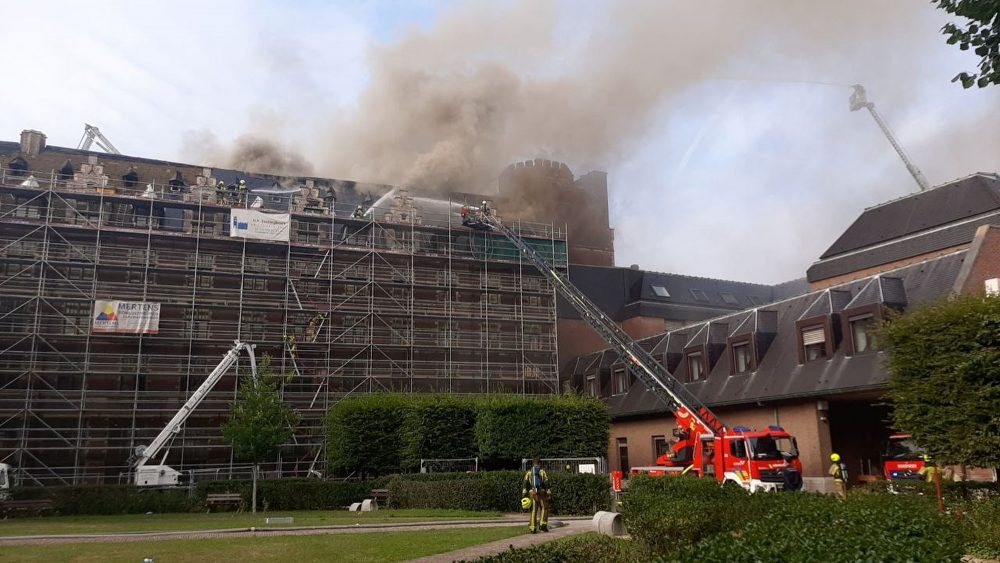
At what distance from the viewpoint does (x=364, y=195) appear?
5156 cm

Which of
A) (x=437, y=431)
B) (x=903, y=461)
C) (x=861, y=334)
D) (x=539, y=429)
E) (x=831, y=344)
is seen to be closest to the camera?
(x=903, y=461)

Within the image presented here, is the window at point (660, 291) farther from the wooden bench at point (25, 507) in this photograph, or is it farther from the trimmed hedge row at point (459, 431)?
the wooden bench at point (25, 507)

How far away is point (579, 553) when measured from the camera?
31.3 feet

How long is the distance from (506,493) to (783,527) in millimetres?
18159

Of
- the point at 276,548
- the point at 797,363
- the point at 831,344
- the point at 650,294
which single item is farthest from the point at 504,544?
the point at 650,294

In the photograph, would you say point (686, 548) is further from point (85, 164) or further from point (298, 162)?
point (298, 162)

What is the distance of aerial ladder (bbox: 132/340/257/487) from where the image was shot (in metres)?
35.4

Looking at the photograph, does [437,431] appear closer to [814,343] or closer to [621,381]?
[621,381]

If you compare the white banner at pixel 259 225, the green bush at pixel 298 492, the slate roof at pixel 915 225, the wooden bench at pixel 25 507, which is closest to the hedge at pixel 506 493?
the green bush at pixel 298 492

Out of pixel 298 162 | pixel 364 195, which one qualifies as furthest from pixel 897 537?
pixel 298 162

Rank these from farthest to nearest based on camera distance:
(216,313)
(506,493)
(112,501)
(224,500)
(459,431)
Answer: (216,313)
(459,431)
(224,500)
(112,501)
(506,493)

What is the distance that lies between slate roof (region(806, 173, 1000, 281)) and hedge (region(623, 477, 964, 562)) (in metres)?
28.2

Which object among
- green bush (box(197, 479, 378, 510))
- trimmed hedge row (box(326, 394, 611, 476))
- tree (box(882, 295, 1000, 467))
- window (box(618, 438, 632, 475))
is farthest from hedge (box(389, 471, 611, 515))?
window (box(618, 438, 632, 475))

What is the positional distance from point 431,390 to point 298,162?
21.4 metres
